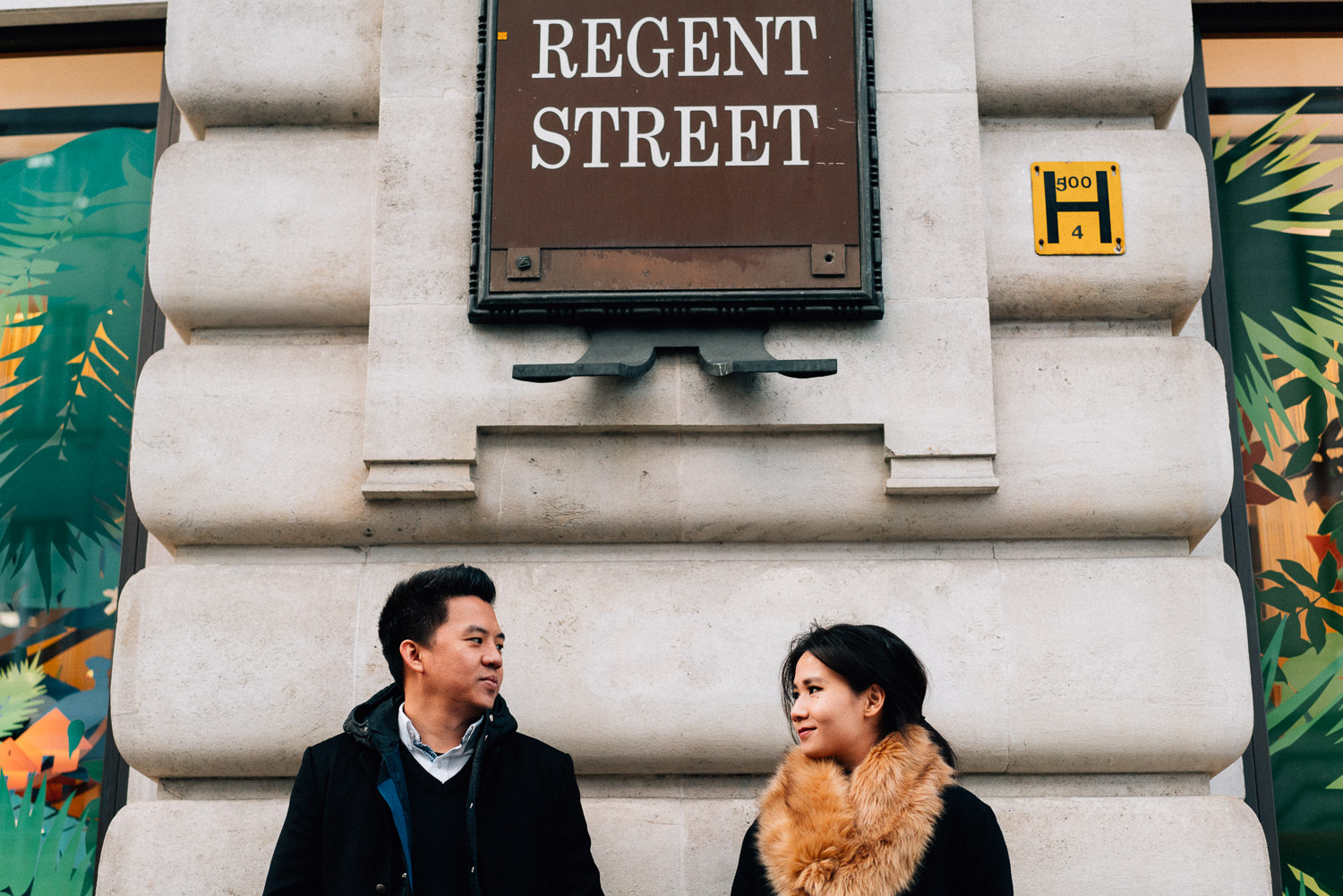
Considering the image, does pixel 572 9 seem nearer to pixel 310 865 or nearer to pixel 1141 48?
pixel 1141 48

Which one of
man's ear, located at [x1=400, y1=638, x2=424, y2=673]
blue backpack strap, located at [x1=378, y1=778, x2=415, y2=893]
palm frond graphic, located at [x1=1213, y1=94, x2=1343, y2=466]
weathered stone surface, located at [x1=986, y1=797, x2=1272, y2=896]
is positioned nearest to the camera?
blue backpack strap, located at [x1=378, y1=778, x2=415, y2=893]

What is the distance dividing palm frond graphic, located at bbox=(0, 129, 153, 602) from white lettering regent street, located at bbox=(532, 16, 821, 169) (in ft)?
6.36

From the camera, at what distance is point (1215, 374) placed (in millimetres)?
3842

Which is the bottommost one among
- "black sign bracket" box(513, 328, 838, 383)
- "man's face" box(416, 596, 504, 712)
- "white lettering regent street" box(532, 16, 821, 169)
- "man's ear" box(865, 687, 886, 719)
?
"man's ear" box(865, 687, 886, 719)

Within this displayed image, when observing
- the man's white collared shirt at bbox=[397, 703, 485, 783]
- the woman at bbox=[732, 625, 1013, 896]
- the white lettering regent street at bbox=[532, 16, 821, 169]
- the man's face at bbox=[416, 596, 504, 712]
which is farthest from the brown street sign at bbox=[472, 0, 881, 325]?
the man's white collared shirt at bbox=[397, 703, 485, 783]

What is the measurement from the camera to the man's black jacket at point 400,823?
2.99 metres

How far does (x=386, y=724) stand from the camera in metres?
3.16

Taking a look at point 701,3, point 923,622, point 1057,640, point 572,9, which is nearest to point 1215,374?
point 1057,640

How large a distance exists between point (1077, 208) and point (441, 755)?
279 centimetres

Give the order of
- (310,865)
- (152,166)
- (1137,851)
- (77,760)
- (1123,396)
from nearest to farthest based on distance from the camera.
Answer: (310,865), (1137,851), (1123,396), (77,760), (152,166)

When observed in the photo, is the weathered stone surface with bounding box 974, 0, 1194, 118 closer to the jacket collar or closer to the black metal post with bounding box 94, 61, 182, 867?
the jacket collar

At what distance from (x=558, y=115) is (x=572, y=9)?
1.30 feet

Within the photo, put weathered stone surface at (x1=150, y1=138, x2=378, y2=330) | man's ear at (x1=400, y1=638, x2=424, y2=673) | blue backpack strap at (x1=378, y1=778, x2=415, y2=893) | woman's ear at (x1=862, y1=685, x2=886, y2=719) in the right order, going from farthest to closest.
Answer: weathered stone surface at (x1=150, y1=138, x2=378, y2=330) < man's ear at (x1=400, y1=638, x2=424, y2=673) < woman's ear at (x1=862, y1=685, x2=886, y2=719) < blue backpack strap at (x1=378, y1=778, x2=415, y2=893)

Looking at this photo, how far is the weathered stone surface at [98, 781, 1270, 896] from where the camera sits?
3549 mm
